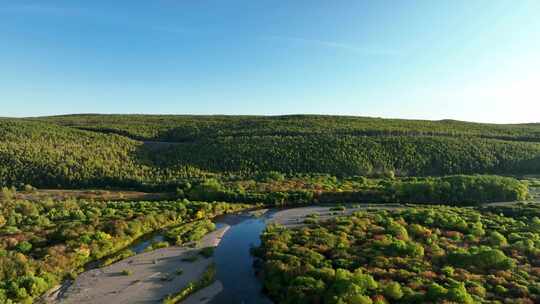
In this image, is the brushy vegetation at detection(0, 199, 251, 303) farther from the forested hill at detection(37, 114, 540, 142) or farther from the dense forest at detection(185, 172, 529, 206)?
the forested hill at detection(37, 114, 540, 142)

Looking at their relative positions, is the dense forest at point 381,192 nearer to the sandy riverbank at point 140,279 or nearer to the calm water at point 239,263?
the calm water at point 239,263

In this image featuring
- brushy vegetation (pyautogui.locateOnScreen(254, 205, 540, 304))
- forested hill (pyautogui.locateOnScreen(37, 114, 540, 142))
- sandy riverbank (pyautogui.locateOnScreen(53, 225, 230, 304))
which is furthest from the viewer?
forested hill (pyautogui.locateOnScreen(37, 114, 540, 142))

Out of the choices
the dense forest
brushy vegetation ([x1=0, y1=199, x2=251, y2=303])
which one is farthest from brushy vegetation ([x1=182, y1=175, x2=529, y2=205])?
brushy vegetation ([x1=0, y1=199, x2=251, y2=303])

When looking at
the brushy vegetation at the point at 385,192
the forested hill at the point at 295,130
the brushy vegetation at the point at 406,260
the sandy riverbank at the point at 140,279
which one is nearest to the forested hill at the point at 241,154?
the forested hill at the point at 295,130

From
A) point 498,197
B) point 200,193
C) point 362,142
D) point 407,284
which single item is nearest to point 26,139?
point 200,193

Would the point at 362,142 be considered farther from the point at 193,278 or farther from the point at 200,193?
the point at 193,278

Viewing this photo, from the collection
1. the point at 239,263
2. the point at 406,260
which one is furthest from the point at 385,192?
the point at 239,263
